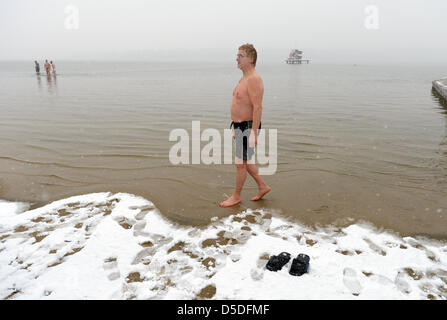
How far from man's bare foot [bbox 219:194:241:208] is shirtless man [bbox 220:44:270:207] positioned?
17 mm

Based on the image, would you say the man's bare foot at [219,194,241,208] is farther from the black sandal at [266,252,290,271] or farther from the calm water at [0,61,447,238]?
the black sandal at [266,252,290,271]

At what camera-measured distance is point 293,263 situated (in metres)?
2.90

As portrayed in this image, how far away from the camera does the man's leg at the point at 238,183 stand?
4.46 meters

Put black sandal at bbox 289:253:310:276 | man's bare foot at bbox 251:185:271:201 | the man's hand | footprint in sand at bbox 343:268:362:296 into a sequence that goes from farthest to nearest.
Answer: man's bare foot at bbox 251:185:271:201 < the man's hand < black sandal at bbox 289:253:310:276 < footprint in sand at bbox 343:268:362:296

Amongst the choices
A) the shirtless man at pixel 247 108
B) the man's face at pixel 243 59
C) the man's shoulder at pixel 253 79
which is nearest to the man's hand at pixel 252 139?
the shirtless man at pixel 247 108

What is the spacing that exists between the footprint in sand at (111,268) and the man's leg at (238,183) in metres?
1.87

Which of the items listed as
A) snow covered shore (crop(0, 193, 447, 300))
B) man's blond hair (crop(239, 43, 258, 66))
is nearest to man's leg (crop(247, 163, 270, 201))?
snow covered shore (crop(0, 193, 447, 300))

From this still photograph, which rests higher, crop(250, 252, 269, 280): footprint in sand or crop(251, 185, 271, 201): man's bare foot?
crop(251, 185, 271, 201): man's bare foot

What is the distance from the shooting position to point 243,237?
360 centimetres

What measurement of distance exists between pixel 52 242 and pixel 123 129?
6.88 metres

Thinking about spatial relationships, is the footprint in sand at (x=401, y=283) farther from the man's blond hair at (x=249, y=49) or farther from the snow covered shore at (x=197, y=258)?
the man's blond hair at (x=249, y=49)

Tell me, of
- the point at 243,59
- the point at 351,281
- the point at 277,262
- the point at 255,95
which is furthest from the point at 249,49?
the point at 351,281

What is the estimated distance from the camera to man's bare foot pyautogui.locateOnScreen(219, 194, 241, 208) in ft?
14.8
